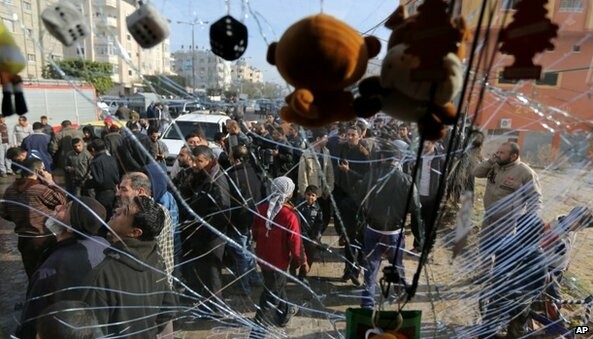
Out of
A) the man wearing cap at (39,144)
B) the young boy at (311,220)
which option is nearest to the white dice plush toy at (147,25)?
the young boy at (311,220)

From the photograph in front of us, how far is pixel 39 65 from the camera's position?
1690 mm

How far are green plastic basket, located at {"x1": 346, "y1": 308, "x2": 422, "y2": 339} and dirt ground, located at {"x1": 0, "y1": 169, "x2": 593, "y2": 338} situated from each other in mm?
199

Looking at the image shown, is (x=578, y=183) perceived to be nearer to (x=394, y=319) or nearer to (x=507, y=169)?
(x=394, y=319)

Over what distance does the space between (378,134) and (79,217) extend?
183 centimetres

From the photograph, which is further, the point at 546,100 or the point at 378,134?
the point at 378,134

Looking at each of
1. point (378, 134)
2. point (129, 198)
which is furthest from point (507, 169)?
point (129, 198)

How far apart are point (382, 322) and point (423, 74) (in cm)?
68

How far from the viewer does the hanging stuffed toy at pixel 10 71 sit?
3.54ft

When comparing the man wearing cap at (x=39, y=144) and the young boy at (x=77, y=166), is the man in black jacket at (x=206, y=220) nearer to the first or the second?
the young boy at (x=77, y=166)

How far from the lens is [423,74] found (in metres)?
0.72

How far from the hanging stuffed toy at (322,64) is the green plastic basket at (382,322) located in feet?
1.82

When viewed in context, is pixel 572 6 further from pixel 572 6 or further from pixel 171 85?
pixel 171 85

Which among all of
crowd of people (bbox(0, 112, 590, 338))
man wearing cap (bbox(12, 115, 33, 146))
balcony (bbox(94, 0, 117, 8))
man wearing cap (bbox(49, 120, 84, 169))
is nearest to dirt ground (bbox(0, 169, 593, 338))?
crowd of people (bbox(0, 112, 590, 338))

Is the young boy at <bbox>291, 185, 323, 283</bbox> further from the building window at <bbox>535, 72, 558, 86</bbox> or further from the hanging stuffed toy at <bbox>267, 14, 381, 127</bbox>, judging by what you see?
the hanging stuffed toy at <bbox>267, 14, 381, 127</bbox>
